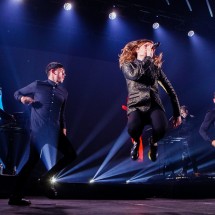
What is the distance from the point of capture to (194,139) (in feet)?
33.7

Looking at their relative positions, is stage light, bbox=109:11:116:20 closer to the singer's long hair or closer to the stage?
the stage

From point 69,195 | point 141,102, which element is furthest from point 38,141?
point 69,195

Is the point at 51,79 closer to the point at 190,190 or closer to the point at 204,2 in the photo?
the point at 190,190

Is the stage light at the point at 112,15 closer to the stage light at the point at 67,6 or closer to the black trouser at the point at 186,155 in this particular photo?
the stage light at the point at 67,6

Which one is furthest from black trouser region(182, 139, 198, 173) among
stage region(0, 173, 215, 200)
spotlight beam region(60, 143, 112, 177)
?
spotlight beam region(60, 143, 112, 177)

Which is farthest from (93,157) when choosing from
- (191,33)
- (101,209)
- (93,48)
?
(101,209)

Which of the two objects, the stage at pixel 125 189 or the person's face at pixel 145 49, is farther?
the stage at pixel 125 189

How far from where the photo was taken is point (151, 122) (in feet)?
12.1

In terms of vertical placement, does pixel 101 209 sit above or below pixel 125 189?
above

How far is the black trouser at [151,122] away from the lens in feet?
11.8

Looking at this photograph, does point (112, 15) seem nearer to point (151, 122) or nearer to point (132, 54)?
point (132, 54)

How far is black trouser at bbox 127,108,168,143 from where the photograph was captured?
3596mm

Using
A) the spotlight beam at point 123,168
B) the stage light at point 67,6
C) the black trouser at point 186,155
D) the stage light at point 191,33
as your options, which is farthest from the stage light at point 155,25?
→ the spotlight beam at point 123,168

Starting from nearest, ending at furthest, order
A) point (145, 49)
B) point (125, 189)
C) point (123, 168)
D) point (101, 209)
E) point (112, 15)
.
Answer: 1. point (101, 209)
2. point (145, 49)
3. point (125, 189)
4. point (112, 15)
5. point (123, 168)
